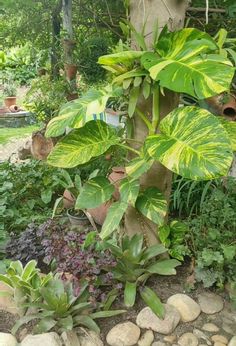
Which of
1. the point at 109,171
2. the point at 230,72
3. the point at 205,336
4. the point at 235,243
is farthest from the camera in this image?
the point at 109,171

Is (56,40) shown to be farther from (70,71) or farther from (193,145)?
(193,145)

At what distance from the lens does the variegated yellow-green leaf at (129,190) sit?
67.2 inches

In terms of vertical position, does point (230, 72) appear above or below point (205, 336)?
above

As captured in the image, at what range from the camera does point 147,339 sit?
5.71ft

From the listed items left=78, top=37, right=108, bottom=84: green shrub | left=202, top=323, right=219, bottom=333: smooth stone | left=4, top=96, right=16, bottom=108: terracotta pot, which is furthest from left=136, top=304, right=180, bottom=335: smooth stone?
left=4, top=96, right=16, bottom=108: terracotta pot

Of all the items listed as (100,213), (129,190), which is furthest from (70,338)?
(100,213)

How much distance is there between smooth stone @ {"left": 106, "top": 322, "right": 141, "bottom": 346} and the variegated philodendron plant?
43 cm

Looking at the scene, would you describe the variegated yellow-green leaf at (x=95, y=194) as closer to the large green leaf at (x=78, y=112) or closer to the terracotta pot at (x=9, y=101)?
the large green leaf at (x=78, y=112)

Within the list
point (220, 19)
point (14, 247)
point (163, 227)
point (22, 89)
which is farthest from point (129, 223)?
point (22, 89)

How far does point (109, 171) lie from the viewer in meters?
2.77

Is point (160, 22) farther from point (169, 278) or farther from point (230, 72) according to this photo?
point (169, 278)

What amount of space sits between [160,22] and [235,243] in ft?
3.70

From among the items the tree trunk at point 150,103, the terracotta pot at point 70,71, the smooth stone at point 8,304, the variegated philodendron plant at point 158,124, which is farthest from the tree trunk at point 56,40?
the smooth stone at point 8,304

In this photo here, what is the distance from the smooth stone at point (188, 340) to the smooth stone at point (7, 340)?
712 millimetres
